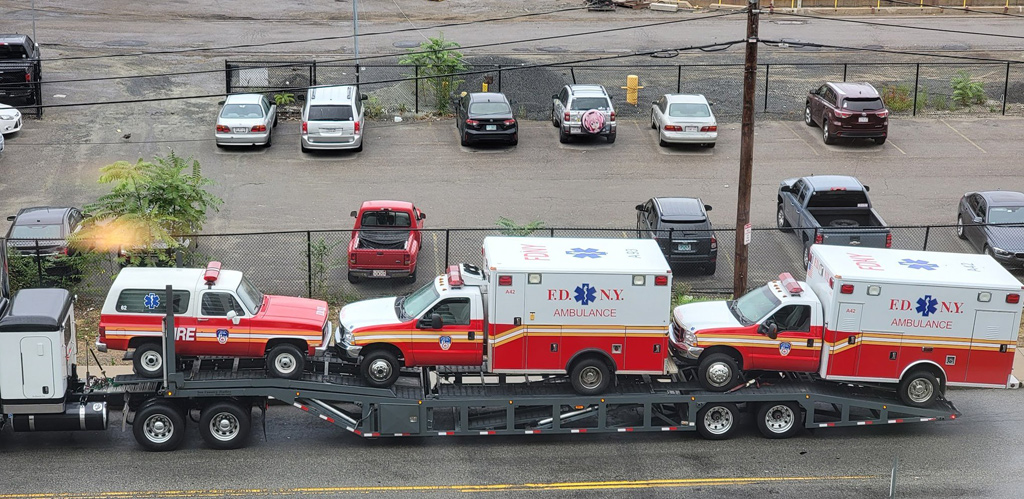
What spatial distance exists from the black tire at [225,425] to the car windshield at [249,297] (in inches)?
63.3

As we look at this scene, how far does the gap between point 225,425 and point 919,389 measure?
1101 centimetres

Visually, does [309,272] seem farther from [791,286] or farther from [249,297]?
[791,286]

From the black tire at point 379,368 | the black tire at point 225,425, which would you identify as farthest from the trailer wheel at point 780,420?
the black tire at point 225,425

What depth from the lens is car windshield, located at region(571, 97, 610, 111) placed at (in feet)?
118

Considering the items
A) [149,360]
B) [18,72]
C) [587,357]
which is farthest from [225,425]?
[18,72]

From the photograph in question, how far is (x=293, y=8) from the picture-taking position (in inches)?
2184

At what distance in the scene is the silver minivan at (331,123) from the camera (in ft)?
113

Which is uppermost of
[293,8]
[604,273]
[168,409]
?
[293,8]

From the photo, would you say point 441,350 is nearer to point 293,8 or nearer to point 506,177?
point 506,177

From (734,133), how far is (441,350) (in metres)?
21.5

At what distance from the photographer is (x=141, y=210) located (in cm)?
2422

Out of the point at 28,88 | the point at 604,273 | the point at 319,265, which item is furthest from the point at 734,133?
the point at 28,88

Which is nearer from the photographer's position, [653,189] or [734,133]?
[653,189]

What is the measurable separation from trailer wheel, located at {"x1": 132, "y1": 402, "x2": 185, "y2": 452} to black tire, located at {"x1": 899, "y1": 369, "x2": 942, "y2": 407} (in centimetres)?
1142
